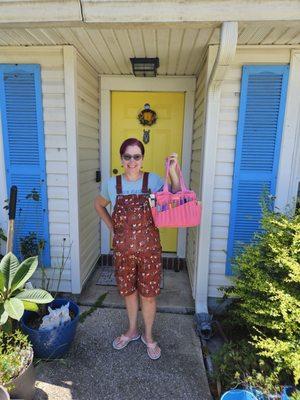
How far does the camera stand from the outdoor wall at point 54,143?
2359 mm

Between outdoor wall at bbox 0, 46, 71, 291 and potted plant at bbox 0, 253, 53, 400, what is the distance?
90cm

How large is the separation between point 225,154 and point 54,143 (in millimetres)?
1491

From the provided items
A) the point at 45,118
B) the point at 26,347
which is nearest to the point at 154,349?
the point at 26,347

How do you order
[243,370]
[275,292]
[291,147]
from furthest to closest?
[291,147] → [243,370] → [275,292]

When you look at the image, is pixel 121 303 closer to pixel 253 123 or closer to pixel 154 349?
pixel 154 349

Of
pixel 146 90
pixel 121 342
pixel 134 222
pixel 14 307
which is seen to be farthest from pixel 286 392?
pixel 146 90

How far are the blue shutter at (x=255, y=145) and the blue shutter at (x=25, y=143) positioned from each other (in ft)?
5.57

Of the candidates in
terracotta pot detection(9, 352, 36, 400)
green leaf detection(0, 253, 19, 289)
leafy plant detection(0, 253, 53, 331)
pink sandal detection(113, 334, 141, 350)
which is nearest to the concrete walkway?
pink sandal detection(113, 334, 141, 350)

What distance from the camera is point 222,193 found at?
243 centimetres

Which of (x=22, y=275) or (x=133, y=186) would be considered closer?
(x=22, y=275)

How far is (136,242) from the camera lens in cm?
186

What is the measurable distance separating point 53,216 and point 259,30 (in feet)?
7.29

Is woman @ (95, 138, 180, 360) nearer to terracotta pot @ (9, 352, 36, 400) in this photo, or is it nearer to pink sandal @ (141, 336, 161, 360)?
pink sandal @ (141, 336, 161, 360)

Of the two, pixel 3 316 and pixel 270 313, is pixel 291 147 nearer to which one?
pixel 270 313
